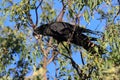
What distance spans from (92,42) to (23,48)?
1709 mm

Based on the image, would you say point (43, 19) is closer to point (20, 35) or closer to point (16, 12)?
point (20, 35)

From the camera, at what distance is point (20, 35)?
25.2 ft

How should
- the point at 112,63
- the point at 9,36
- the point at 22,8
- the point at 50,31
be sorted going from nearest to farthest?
the point at 112,63
the point at 50,31
the point at 22,8
the point at 9,36

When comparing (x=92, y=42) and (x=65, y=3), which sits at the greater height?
(x=65, y=3)

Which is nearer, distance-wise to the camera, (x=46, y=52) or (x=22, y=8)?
(x=22, y=8)

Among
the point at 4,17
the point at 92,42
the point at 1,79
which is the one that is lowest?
the point at 1,79

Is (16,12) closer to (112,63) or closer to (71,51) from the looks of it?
(71,51)

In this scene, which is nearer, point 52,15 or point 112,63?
point 112,63

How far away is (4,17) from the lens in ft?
24.2

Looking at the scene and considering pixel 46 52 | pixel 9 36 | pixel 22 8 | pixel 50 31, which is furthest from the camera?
pixel 9 36

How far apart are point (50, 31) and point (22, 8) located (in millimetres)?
748

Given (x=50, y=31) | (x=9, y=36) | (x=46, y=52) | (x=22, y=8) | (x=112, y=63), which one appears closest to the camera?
(x=112, y=63)

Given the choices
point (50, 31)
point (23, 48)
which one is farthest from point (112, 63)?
point (23, 48)

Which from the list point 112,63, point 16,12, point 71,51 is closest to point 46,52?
point 71,51
